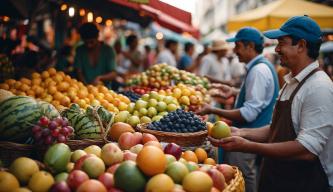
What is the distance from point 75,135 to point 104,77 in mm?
3908

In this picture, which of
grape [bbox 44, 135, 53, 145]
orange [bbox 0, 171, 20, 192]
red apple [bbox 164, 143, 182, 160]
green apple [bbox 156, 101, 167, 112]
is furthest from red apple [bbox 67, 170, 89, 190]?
green apple [bbox 156, 101, 167, 112]

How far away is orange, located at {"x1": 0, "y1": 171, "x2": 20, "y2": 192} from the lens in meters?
2.43

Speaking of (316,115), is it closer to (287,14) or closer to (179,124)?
(179,124)

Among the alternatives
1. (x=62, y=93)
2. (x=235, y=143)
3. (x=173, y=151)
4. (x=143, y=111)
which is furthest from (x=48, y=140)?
(x=62, y=93)

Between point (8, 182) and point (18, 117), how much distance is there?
3.60 ft

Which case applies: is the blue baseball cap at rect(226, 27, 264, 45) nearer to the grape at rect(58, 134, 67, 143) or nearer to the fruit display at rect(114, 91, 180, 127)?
the fruit display at rect(114, 91, 180, 127)

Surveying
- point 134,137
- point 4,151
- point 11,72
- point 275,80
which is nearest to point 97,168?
point 134,137

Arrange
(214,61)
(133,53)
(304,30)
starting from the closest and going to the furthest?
(304,30) < (214,61) < (133,53)

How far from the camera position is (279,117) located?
3787 millimetres

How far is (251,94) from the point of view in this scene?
537 cm

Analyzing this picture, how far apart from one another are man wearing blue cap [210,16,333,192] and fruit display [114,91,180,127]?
135 centimetres

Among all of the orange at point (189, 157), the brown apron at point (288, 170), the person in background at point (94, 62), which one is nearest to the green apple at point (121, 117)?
the orange at point (189, 157)

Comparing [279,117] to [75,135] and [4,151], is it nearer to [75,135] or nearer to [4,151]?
[75,135]

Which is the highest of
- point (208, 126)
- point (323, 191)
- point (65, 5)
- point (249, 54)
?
point (65, 5)
